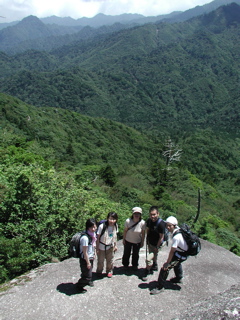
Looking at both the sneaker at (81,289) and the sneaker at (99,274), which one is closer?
the sneaker at (81,289)

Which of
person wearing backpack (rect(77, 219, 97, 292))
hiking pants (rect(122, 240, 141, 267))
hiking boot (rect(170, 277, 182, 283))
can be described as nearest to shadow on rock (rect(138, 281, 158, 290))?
hiking boot (rect(170, 277, 182, 283))

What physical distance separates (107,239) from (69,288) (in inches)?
57.4

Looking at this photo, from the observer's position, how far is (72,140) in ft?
202

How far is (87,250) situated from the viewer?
604 cm

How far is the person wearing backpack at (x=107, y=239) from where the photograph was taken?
6367 mm

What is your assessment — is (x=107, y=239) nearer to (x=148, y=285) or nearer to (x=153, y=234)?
(x=153, y=234)

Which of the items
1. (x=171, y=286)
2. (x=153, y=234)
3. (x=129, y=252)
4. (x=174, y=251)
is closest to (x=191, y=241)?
(x=174, y=251)

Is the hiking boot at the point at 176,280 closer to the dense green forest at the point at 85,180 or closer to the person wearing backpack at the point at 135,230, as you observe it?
the person wearing backpack at the point at 135,230

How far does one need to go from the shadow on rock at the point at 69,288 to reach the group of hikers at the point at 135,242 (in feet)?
0.46

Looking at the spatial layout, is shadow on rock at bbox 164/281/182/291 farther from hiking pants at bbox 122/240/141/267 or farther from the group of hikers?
hiking pants at bbox 122/240/141/267

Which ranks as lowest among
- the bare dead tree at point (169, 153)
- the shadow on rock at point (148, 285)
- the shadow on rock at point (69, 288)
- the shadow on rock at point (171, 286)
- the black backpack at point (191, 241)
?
the bare dead tree at point (169, 153)

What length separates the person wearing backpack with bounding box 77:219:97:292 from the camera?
5871 mm

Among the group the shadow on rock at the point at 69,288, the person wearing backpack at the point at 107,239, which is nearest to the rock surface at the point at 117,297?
the shadow on rock at the point at 69,288

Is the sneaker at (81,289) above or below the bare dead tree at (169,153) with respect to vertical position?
above
